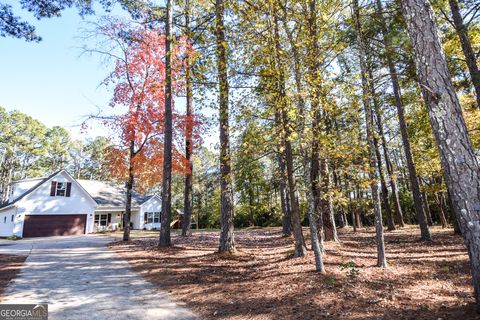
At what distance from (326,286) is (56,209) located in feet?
90.4

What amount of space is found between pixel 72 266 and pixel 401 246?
11846 millimetres

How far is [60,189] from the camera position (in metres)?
25.7

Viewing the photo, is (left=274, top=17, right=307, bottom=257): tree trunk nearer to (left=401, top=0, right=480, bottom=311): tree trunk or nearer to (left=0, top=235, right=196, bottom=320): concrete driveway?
(left=401, top=0, right=480, bottom=311): tree trunk

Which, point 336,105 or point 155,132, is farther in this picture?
point 155,132

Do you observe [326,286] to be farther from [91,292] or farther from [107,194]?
[107,194]

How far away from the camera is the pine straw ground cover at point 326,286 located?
4305mm

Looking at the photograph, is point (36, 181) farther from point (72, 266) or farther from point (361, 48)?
point (361, 48)

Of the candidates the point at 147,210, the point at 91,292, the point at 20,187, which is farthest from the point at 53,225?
the point at 91,292

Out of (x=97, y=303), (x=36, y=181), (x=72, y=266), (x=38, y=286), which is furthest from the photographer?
(x=36, y=181)

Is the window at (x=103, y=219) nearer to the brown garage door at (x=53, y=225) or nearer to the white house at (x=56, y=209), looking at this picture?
the white house at (x=56, y=209)

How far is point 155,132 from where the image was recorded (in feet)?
53.8

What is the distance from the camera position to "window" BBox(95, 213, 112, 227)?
2986cm

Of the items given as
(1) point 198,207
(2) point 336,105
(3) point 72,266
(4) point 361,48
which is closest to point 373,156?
(2) point 336,105

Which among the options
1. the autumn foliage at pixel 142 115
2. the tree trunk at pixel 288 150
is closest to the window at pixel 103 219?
the autumn foliage at pixel 142 115
